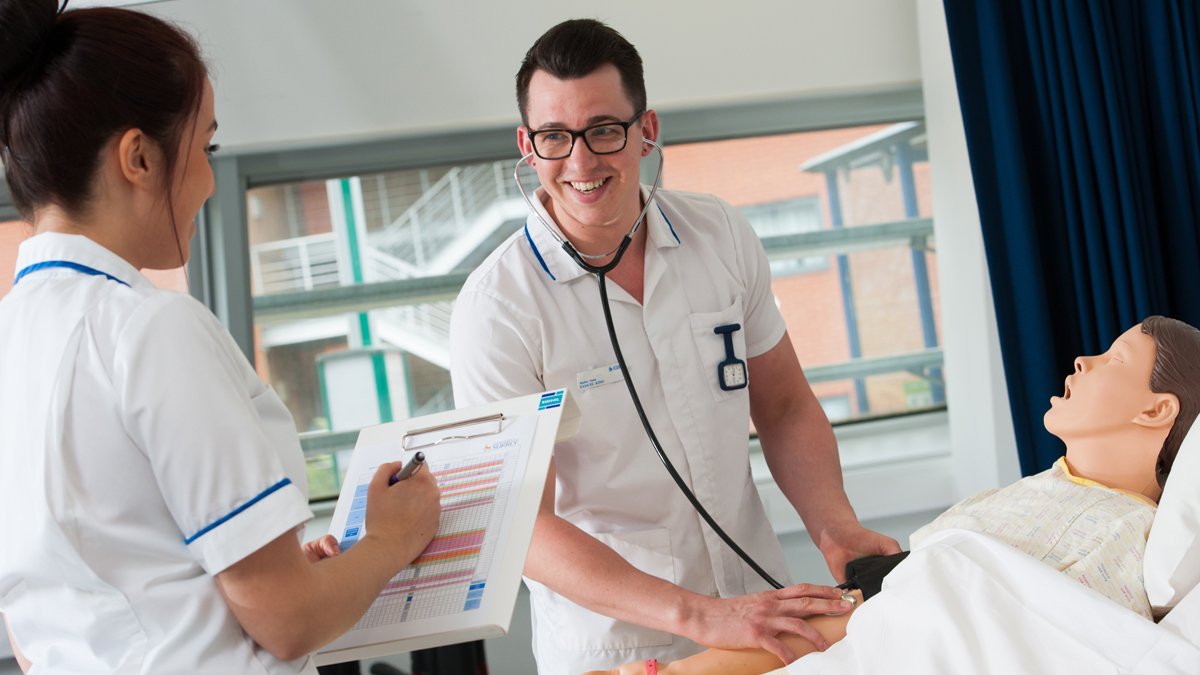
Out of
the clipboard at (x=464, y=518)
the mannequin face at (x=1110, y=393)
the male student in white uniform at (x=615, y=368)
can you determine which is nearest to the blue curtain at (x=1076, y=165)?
the mannequin face at (x=1110, y=393)

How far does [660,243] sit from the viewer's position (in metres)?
1.73

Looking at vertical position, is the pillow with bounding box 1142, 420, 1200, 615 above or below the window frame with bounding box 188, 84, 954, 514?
below

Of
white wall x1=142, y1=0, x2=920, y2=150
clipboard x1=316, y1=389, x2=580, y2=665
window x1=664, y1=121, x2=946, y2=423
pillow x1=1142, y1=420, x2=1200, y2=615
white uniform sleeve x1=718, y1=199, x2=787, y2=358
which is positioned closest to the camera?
clipboard x1=316, y1=389, x2=580, y2=665

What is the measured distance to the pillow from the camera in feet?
4.35

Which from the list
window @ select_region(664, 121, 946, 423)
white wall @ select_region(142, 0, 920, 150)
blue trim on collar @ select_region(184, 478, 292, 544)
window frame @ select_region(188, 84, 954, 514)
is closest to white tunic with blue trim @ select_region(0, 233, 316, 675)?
blue trim on collar @ select_region(184, 478, 292, 544)

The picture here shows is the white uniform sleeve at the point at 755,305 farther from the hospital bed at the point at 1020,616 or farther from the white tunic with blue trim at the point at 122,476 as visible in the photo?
the white tunic with blue trim at the point at 122,476

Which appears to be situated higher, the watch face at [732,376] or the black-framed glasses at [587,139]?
the black-framed glasses at [587,139]

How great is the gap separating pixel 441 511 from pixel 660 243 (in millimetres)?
704

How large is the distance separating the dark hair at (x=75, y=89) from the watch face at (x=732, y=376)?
989 millimetres

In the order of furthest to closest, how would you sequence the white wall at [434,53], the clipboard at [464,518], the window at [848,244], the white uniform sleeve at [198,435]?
the window at [848,244], the white wall at [434,53], the clipboard at [464,518], the white uniform sleeve at [198,435]

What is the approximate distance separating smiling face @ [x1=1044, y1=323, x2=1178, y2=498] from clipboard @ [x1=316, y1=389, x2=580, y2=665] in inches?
32.3

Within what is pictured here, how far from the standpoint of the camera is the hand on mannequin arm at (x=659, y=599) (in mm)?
1399

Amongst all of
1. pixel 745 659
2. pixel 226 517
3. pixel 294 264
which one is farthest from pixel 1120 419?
pixel 294 264

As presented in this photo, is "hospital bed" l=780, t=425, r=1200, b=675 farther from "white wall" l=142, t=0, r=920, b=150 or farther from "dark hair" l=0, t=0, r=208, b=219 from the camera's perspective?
"white wall" l=142, t=0, r=920, b=150
